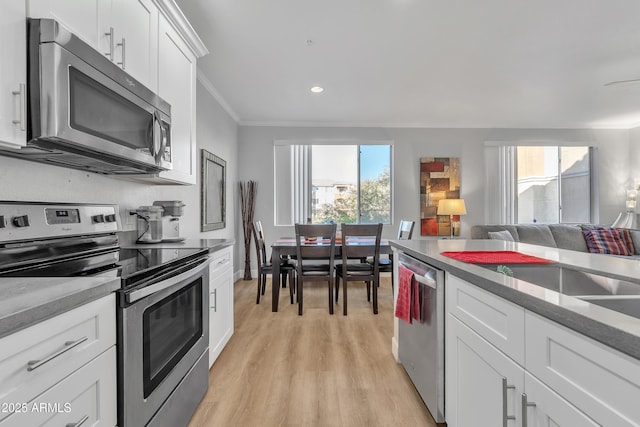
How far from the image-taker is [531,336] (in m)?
0.87

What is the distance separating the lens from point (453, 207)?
15.9 ft

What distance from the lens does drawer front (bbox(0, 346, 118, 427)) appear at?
721 millimetres

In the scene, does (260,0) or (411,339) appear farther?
(260,0)

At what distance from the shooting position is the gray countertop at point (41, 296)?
0.67 metres

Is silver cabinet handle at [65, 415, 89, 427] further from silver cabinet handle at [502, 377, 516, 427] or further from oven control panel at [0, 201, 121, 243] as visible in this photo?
silver cabinet handle at [502, 377, 516, 427]

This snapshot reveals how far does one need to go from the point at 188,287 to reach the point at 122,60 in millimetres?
1160

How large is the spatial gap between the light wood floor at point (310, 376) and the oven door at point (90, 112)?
145 cm

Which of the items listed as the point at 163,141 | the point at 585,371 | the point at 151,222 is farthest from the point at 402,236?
the point at 585,371

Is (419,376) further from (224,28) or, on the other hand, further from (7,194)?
(224,28)

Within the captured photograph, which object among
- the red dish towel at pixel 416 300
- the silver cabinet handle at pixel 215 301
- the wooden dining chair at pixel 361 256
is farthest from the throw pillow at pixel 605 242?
the silver cabinet handle at pixel 215 301

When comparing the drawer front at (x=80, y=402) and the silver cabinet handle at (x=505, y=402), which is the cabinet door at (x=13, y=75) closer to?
the drawer front at (x=80, y=402)

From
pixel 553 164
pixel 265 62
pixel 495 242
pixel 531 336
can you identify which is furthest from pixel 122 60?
pixel 553 164

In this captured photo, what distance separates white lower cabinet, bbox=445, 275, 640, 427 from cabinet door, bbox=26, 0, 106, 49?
6.09 ft

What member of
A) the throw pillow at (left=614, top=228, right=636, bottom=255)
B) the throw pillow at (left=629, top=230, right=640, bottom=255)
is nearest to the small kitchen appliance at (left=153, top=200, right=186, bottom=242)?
the throw pillow at (left=614, top=228, right=636, bottom=255)
